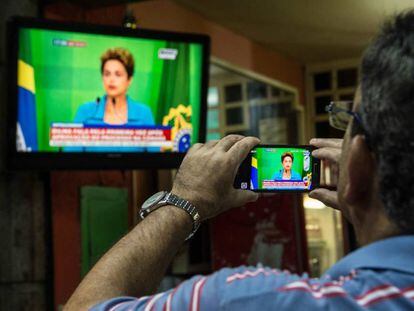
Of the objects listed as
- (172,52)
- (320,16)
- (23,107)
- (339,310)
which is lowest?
(339,310)

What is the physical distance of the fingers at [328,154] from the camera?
1107 millimetres

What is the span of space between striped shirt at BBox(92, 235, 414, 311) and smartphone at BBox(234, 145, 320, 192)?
342 millimetres

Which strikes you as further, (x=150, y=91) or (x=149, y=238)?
(x=150, y=91)

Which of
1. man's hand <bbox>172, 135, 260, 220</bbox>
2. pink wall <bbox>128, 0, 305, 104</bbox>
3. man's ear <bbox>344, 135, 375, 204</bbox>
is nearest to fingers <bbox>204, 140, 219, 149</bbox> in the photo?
man's hand <bbox>172, 135, 260, 220</bbox>

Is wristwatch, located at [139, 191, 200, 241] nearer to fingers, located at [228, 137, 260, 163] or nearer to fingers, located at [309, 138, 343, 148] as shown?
fingers, located at [228, 137, 260, 163]

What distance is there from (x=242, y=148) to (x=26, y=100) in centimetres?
185

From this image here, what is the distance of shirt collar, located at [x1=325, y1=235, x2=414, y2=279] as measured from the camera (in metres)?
0.75

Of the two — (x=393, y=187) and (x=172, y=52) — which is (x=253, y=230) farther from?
(x=393, y=187)

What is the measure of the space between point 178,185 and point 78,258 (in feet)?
7.31

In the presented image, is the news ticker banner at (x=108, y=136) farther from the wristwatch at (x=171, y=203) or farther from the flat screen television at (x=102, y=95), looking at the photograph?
the wristwatch at (x=171, y=203)

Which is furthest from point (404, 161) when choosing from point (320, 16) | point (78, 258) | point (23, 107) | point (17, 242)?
point (320, 16)

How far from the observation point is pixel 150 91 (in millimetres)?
2951

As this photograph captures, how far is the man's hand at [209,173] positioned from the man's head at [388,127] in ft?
0.81

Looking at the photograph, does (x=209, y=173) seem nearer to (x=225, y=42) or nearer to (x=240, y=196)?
(x=240, y=196)
